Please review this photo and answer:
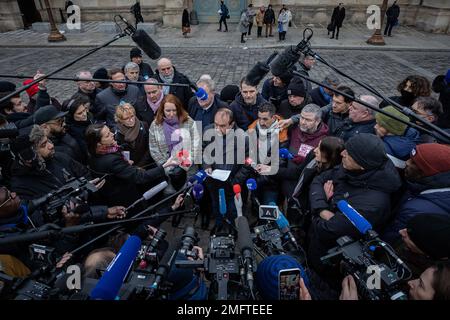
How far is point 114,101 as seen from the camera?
5.02 meters

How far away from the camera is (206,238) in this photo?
4.31 meters

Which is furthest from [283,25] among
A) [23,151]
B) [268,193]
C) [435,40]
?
[23,151]

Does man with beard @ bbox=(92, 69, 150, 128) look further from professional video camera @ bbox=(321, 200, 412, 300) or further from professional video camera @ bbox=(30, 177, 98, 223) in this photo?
professional video camera @ bbox=(321, 200, 412, 300)

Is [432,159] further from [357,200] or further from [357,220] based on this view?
[357,220]

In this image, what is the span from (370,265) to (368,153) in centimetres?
103

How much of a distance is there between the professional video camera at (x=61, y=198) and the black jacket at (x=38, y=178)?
431mm

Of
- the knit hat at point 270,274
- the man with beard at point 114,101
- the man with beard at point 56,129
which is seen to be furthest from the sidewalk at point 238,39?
the knit hat at point 270,274

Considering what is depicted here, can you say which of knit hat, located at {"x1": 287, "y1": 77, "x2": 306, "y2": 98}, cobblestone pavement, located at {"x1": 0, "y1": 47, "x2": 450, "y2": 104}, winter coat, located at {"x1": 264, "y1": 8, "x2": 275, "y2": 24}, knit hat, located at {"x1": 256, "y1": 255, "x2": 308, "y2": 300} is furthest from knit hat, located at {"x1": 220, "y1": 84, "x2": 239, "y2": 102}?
winter coat, located at {"x1": 264, "y1": 8, "x2": 275, "y2": 24}

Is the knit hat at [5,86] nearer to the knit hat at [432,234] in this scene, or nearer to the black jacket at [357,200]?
the black jacket at [357,200]

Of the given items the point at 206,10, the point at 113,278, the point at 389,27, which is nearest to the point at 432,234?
the point at 113,278

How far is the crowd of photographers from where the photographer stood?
2318mm

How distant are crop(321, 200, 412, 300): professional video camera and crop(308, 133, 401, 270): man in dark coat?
36cm

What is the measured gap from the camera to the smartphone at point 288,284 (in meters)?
2.05

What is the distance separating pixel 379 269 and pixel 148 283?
1.66 m
